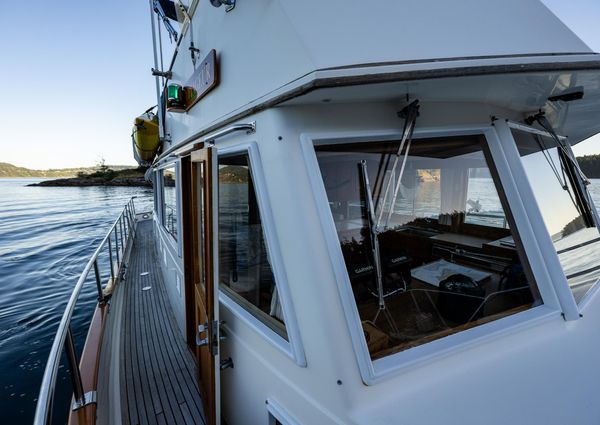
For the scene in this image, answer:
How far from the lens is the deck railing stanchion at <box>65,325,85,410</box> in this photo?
1.47 m

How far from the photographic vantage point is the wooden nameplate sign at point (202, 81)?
6.08 ft

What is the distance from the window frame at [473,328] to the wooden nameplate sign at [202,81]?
1.03 metres

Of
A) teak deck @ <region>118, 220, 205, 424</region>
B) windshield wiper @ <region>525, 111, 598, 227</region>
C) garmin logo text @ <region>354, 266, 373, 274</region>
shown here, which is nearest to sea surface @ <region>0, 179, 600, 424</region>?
windshield wiper @ <region>525, 111, 598, 227</region>

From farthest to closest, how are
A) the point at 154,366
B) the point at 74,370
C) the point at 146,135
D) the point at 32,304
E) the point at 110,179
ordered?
1. the point at 110,179
2. the point at 32,304
3. the point at 146,135
4. the point at 154,366
5. the point at 74,370

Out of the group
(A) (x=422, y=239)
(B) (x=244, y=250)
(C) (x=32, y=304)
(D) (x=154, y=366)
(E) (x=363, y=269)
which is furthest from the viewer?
(C) (x=32, y=304)

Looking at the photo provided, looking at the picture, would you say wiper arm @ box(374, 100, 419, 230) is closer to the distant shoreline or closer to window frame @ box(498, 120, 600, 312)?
window frame @ box(498, 120, 600, 312)

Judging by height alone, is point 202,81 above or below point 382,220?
above

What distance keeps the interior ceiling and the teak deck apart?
86.7 inches

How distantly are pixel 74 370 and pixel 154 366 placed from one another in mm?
1091

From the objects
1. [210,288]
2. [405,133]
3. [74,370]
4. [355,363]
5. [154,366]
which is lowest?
[154,366]

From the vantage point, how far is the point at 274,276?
1.35 metres

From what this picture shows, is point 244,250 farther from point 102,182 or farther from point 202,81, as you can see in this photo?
point 102,182

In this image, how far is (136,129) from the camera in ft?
15.6

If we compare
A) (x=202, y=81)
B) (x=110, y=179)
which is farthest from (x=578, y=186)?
(x=110, y=179)
